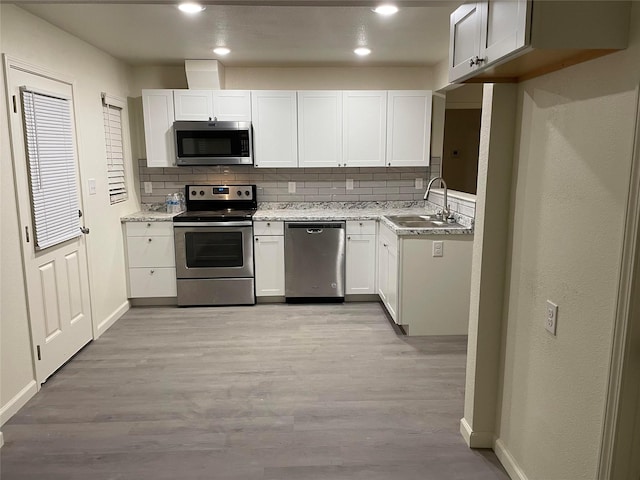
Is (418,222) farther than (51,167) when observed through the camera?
Yes

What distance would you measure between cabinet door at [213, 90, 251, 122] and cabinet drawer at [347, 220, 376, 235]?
4.92 ft

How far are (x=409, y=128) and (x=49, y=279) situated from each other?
3.54 meters

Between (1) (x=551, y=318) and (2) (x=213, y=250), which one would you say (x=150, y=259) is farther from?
(1) (x=551, y=318)

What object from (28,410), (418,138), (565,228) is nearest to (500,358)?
(565,228)

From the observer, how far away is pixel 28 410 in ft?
9.14

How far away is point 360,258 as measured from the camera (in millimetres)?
4707

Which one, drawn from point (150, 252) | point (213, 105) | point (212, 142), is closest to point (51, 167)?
point (150, 252)

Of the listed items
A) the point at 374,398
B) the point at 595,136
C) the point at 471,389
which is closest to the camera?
the point at 595,136

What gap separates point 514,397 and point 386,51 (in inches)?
128

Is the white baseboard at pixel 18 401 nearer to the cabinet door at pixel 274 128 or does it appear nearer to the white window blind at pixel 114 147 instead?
the white window blind at pixel 114 147

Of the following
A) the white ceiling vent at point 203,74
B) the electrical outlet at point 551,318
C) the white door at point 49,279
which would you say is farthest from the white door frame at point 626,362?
the white ceiling vent at point 203,74

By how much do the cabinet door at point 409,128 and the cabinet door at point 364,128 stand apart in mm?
82

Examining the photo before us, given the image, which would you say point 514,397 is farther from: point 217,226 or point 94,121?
point 94,121

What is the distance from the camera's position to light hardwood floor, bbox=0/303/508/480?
7.46 feet
